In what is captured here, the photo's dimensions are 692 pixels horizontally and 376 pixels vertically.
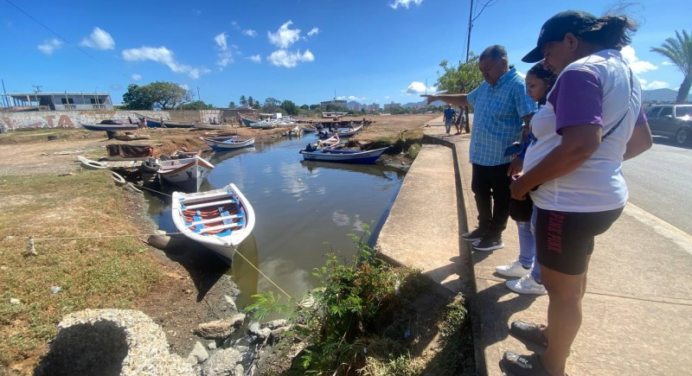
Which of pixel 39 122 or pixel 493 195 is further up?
pixel 39 122

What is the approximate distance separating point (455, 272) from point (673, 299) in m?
1.57

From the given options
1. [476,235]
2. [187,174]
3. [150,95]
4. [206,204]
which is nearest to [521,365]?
[476,235]

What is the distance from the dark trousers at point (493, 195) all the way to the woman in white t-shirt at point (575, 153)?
123cm

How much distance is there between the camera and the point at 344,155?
16.9 meters

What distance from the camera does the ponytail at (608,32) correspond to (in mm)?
1418

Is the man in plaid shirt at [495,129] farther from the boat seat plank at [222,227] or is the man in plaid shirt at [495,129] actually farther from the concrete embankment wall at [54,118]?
the concrete embankment wall at [54,118]

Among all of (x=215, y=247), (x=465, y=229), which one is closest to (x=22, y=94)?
(x=215, y=247)

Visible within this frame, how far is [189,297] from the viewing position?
4.77 meters

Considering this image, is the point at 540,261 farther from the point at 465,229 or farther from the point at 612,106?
the point at 465,229

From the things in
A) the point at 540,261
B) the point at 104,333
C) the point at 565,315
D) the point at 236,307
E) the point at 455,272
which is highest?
the point at 540,261

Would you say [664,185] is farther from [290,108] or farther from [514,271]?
[290,108]

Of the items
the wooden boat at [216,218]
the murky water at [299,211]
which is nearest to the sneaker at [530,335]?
the murky water at [299,211]

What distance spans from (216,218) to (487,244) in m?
5.74

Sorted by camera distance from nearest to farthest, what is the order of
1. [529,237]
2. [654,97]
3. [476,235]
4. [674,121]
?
[529,237]
[476,235]
[674,121]
[654,97]
